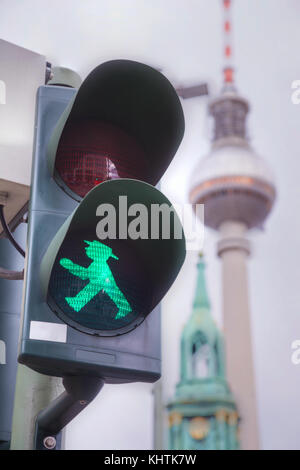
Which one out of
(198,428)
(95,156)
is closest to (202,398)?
(198,428)

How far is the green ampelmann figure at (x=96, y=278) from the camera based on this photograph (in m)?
2.52

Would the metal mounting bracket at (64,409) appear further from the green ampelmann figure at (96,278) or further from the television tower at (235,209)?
the television tower at (235,209)

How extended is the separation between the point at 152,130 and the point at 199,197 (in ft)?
274

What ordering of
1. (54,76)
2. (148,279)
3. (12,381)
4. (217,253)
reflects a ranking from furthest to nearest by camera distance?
(217,253) → (12,381) → (54,76) → (148,279)

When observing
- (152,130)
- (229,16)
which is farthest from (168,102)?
(229,16)

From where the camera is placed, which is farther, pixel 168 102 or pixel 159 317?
pixel 168 102

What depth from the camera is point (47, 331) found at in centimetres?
243

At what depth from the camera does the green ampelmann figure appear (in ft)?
8.27

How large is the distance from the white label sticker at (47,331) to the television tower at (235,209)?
83.0 meters

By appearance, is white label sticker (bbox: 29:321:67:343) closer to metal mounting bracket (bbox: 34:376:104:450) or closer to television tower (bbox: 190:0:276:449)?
metal mounting bracket (bbox: 34:376:104:450)

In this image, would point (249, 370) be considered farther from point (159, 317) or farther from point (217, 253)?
point (159, 317)

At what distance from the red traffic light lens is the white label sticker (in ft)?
Result: 1.83

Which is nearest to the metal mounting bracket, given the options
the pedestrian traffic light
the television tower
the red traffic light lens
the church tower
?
the pedestrian traffic light

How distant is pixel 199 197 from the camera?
3401 inches
